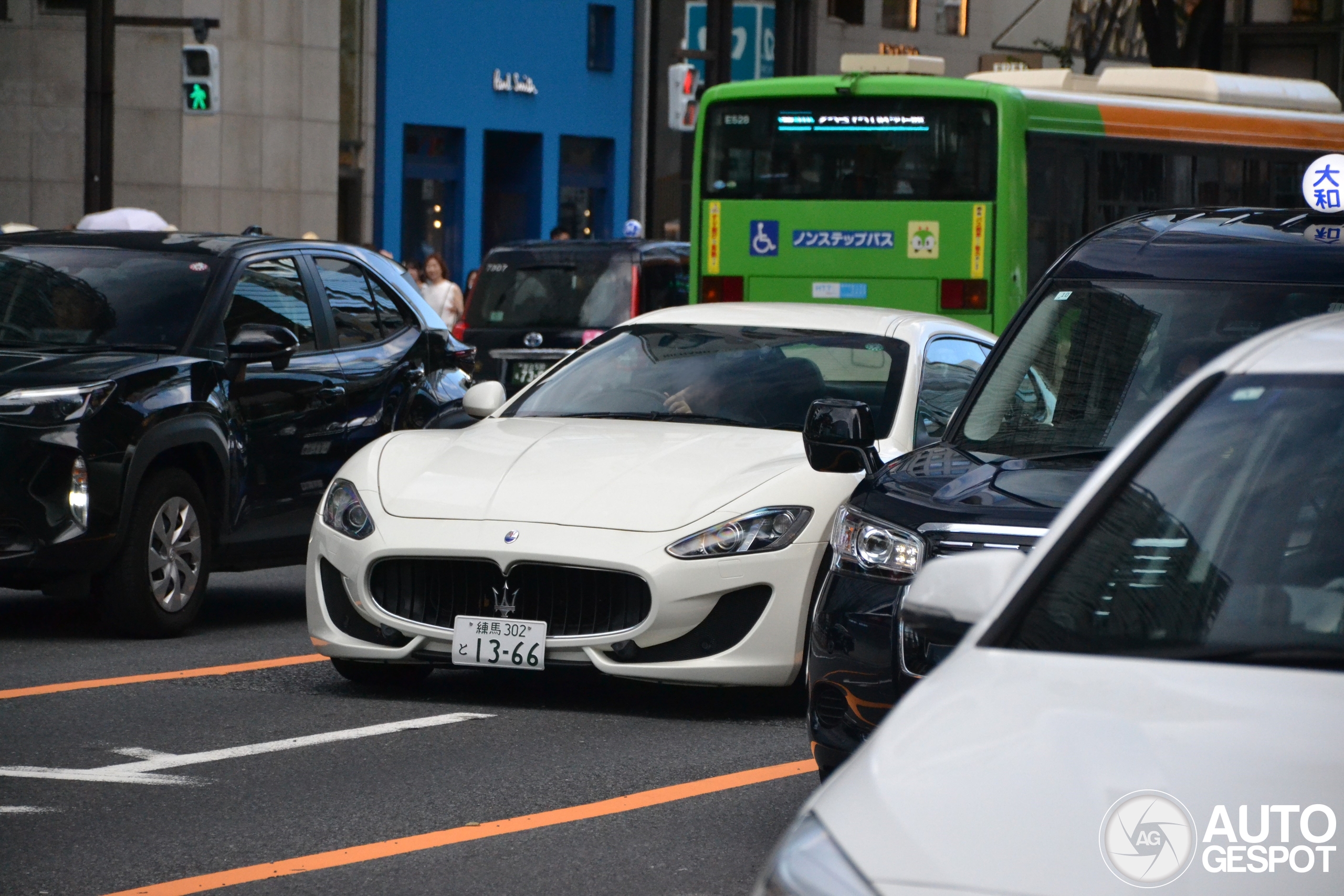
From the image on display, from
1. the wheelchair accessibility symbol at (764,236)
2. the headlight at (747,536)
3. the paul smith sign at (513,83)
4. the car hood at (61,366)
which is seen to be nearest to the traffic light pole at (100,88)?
the wheelchair accessibility symbol at (764,236)

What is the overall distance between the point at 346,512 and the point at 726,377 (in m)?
1.66

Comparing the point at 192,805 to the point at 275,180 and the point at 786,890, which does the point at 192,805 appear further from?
the point at 275,180

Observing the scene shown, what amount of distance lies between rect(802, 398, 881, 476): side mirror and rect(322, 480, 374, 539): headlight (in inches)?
62.5

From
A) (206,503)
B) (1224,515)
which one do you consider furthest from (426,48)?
(1224,515)

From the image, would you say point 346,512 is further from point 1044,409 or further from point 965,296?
point 965,296

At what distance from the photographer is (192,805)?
6066 millimetres

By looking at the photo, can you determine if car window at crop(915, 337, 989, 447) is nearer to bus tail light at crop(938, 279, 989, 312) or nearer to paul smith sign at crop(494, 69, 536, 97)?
bus tail light at crop(938, 279, 989, 312)

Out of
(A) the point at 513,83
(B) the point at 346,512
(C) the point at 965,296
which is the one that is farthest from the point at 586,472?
(A) the point at 513,83

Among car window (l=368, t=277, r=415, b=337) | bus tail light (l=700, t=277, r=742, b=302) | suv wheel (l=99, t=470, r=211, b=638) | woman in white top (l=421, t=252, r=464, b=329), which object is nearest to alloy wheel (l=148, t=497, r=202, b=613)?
suv wheel (l=99, t=470, r=211, b=638)

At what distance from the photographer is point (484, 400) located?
8.78 m

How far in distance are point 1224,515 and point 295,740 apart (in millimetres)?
4317

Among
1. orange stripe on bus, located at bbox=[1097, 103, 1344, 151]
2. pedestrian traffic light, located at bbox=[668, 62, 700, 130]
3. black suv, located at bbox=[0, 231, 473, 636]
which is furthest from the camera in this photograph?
pedestrian traffic light, located at bbox=[668, 62, 700, 130]

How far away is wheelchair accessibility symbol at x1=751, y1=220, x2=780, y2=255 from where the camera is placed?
701 inches

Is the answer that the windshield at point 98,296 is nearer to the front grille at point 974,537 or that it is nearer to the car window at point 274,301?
the car window at point 274,301
